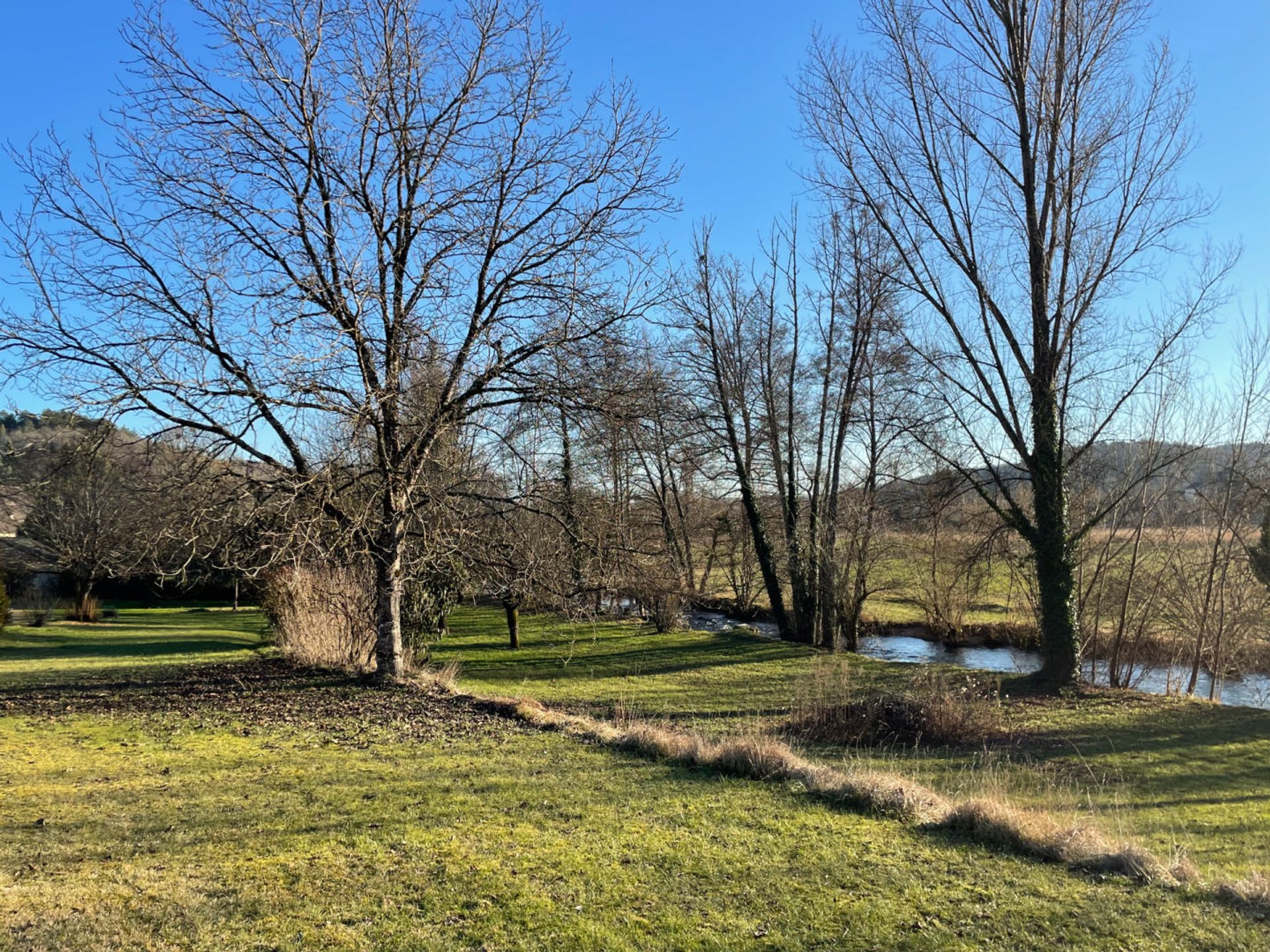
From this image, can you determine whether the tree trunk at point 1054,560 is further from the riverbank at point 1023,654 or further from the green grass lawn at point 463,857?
the green grass lawn at point 463,857

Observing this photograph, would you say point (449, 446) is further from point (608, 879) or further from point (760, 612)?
point (760, 612)

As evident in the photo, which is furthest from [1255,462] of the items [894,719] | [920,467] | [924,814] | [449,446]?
[449,446]

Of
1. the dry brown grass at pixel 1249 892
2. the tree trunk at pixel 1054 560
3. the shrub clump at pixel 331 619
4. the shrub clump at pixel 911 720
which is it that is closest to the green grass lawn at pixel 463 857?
the dry brown grass at pixel 1249 892

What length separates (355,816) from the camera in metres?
5.61

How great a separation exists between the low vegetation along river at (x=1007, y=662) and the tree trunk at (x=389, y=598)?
1274 cm

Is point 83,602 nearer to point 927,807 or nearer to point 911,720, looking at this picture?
point 911,720

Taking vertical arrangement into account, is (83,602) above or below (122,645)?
above

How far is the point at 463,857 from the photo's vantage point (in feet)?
15.8

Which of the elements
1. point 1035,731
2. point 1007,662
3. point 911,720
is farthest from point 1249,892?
point 1007,662

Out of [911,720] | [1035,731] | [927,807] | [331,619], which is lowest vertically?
[1035,731]

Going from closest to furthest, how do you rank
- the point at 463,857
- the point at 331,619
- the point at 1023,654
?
1. the point at 463,857
2. the point at 331,619
3. the point at 1023,654

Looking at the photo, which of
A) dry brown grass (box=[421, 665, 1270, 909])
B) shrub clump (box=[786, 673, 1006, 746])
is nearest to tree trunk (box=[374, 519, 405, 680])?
dry brown grass (box=[421, 665, 1270, 909])

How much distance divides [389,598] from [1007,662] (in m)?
18.9

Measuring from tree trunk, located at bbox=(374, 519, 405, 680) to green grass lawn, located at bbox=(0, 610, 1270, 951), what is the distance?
2110 millimetres
